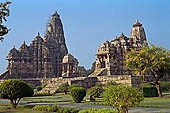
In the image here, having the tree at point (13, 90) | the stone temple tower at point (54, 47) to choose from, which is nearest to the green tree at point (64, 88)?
the tree at point (13, 90)

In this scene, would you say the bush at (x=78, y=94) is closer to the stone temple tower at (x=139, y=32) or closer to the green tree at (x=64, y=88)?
the green tree at (x=64, y=88)

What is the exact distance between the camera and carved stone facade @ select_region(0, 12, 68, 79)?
67.1 metres

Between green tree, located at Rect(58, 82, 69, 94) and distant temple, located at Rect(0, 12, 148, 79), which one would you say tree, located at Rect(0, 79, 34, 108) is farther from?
distant temple, located at Rect(0, 12, 148, 79)

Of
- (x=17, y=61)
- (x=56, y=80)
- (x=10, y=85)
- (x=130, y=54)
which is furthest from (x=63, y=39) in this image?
(x=10, y=85)

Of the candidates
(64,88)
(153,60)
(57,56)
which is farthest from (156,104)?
(57,56)

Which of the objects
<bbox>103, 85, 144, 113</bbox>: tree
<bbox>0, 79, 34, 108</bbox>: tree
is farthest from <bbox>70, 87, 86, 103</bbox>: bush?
<bbox>103, 85, 144, 113</bbox>: tree

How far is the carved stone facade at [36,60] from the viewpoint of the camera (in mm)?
67125

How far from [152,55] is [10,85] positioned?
52.0 feet

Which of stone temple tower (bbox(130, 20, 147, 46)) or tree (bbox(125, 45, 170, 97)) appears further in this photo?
stone temple tower (bbox(130, 20, 147, 46))

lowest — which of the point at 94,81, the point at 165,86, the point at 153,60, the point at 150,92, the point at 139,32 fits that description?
the point at 150,92

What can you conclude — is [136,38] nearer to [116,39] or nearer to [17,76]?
[116,39]

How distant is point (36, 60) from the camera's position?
7106 centimetres

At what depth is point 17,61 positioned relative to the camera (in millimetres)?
67812

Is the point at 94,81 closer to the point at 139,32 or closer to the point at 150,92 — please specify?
the point at 150,92
